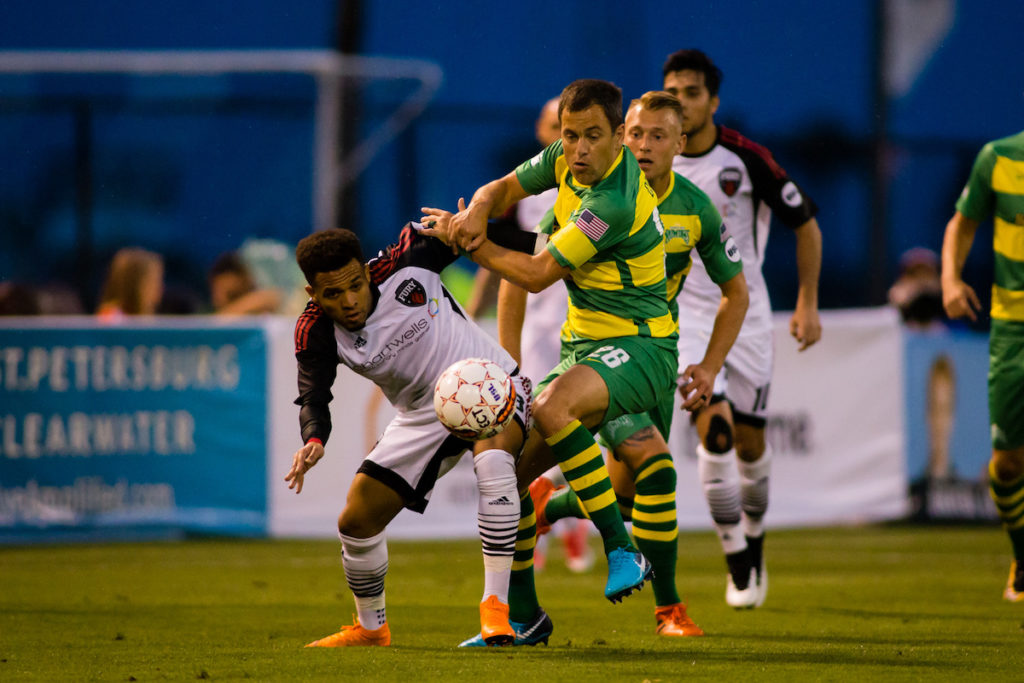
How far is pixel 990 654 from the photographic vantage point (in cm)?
492

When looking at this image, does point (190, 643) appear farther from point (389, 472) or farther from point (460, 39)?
point (460, 39)

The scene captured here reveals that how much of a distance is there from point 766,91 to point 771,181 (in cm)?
1089

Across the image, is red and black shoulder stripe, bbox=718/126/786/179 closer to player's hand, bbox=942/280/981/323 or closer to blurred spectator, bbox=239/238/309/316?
player's hand, bbox=942/280/981/323

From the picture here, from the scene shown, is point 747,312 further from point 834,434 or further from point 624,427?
point 834,434

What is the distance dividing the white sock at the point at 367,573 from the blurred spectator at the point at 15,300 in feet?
21.0

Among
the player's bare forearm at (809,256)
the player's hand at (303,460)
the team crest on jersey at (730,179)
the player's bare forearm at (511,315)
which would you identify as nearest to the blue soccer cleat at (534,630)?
the player's hand at (303,460)

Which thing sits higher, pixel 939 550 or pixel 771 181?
pixel 771 181

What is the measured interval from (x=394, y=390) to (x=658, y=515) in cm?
121

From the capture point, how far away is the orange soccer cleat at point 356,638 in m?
5.23

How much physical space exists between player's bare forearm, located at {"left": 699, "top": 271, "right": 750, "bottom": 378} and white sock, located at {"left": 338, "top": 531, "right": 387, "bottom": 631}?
155 cm

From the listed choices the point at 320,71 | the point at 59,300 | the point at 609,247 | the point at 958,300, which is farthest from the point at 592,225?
the point at 320,71

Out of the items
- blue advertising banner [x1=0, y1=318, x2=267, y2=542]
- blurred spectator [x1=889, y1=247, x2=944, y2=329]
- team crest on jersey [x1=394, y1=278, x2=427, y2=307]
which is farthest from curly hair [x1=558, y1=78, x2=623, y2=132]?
blurred spectator [x1=889, y1=247, x2=944, y2=329]

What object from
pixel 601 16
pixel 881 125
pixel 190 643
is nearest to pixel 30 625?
pixel 190 643

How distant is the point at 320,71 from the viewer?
16.9 meters
